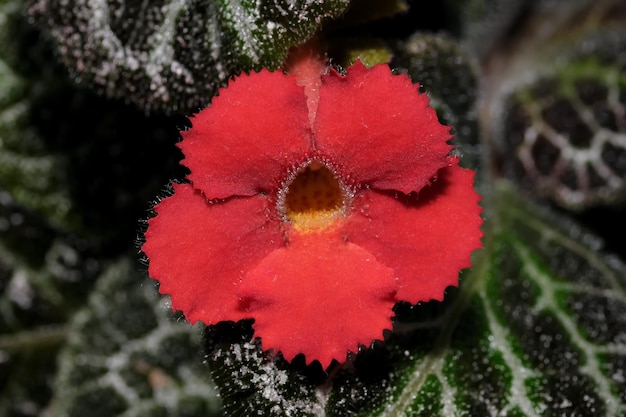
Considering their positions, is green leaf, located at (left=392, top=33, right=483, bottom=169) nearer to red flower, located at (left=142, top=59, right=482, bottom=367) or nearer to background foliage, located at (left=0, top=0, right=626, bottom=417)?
background foliage, located at (left=0, top=0, right=626, bottom=417)

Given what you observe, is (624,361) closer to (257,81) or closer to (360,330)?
(360,330)

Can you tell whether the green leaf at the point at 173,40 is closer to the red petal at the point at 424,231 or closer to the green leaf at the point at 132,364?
the red petal at the point at 424,231

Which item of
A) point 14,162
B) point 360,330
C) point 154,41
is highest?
point 14,162

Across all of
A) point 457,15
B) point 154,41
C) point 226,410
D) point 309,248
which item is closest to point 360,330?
point 309,248

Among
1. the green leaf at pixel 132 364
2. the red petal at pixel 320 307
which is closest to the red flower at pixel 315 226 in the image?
the red petal at pixel 320 307

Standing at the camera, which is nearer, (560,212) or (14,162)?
(14,162)

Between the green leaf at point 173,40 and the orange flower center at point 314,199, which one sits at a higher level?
the green leaf at point 173,40

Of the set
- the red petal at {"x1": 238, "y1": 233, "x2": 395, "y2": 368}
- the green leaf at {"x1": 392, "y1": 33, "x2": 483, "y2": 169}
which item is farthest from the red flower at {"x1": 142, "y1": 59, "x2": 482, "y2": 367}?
the green leaf at {"x1": 392, "y1": 33, "x2": 483, "y2": 169}
